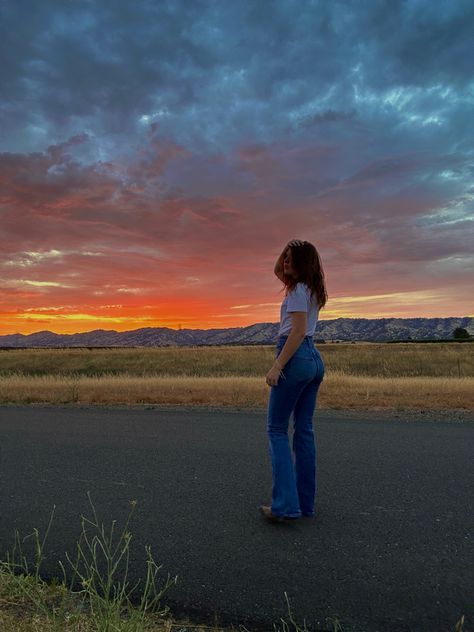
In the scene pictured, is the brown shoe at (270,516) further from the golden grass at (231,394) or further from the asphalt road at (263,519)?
the golden grass at (231,394)

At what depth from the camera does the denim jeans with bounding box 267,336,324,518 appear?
382 cm

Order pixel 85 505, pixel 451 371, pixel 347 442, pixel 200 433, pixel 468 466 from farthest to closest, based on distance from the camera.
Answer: pixel 451 371, pixel 200 433, pixel 347 442, pixel 468 466, pixel 85 505

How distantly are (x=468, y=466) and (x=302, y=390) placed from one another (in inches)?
108

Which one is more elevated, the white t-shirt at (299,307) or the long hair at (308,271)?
the long hair at (308,271)

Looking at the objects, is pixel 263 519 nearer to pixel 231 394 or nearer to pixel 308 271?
pixel 308 271

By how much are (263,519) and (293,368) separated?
1283mm

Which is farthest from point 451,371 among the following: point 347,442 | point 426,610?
point 426,610

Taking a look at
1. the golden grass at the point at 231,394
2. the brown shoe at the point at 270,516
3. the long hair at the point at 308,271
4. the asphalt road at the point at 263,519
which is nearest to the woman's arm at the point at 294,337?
the long hair at the point at 308,271

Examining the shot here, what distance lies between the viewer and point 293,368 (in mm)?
3814

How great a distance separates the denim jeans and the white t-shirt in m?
0.09

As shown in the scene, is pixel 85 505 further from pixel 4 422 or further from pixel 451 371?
pixel 451 371

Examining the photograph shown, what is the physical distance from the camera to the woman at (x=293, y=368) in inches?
148

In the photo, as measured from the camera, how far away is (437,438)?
6836 mm

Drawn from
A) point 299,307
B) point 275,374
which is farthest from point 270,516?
point 299,307
